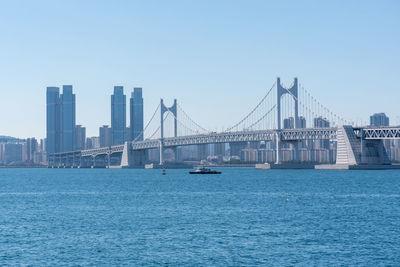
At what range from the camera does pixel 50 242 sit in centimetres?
2494

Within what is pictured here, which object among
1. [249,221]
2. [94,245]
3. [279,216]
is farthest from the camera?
[279,216]

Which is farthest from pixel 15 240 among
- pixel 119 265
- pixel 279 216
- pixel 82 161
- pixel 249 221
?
pixel 82 161

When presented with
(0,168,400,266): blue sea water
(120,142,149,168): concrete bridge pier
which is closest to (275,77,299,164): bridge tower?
(120,142,149,168): concrete bridge pier

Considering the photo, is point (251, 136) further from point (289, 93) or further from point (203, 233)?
point (203, 233)

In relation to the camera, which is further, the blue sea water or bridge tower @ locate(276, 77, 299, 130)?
bridge tower @ locate(276, 77, 299, 130)

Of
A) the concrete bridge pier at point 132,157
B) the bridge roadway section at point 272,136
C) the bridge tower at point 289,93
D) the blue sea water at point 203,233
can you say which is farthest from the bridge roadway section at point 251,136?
the blue sea water at point 203,233

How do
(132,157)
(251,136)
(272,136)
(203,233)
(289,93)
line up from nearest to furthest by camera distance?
(203,233) → (272,136) → (289,93) → (251,136) → (132,157)

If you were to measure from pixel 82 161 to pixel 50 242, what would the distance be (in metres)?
173

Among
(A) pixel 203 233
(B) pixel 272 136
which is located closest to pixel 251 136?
(B) pixel 272 136

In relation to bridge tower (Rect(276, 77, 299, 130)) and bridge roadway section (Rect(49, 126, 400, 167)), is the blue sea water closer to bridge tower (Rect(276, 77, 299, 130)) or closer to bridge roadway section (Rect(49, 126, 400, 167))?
bridge roadway section (Rect(49, 126, 400, 167))

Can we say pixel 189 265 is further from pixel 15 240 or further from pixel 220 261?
pixel 15 240

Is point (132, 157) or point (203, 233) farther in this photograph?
point (132, 157)

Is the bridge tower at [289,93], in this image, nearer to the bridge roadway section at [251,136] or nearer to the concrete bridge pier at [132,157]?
the bridge roadway section at [251,136]

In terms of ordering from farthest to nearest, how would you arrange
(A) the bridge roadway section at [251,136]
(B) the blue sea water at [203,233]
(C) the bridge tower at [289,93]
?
(C) the bridge tower at [289,93]
(A) the bridge roadway section at [251,136]
(B) the blue sea water at [203,233]
